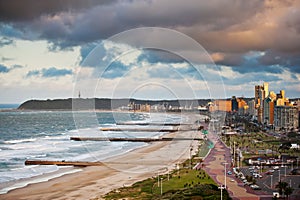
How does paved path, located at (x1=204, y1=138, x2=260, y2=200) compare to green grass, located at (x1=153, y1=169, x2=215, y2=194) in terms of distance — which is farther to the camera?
green grass, located at (x1=153, y1=169, x2=215, y2=194)

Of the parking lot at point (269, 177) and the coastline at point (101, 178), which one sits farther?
the parking lot at point (269, 177)

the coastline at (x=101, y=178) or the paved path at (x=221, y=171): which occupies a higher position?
the paved path at (x=221, y=171)

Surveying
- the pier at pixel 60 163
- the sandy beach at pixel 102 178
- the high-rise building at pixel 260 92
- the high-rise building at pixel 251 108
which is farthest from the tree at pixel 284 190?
the high-rise building at pixel 251 108

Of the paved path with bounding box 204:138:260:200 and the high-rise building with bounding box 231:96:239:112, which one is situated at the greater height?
the high-rise building with bounding box 231:96:239:112

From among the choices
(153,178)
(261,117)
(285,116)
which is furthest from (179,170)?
(261,117)

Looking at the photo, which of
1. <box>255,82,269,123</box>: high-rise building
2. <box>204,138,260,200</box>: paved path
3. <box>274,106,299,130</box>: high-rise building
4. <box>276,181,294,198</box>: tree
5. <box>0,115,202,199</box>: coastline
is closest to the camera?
<box>276,181,294,198</box>: tree

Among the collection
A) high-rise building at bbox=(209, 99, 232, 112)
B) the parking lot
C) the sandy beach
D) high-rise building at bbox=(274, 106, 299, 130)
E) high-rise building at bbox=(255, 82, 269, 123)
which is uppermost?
high-rise building at bbox=(255, 82, 269, 123)

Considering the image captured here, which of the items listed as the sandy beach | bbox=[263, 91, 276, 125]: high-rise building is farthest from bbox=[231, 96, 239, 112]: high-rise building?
→ the sandy beach

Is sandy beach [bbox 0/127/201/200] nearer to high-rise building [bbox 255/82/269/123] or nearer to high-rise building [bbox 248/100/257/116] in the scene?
high-rise building [bbox 255/82/269/123]

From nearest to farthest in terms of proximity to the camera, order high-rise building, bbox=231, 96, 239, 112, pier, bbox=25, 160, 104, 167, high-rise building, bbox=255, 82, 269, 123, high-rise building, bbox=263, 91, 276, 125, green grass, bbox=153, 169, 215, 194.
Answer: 1. green grass, bbox=153, 169, 215, 194
2. pier, bbox=25, 160, 104, 167
3. high-rise building, bbox=263, 91, 276, 125
4. high-rise building, bbox=255, 82, 269, 123
5. high-rise building, bbox=231, 96, 239, 112

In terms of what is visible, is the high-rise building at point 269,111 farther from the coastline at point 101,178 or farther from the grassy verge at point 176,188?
the grassy verge at point 176,188
